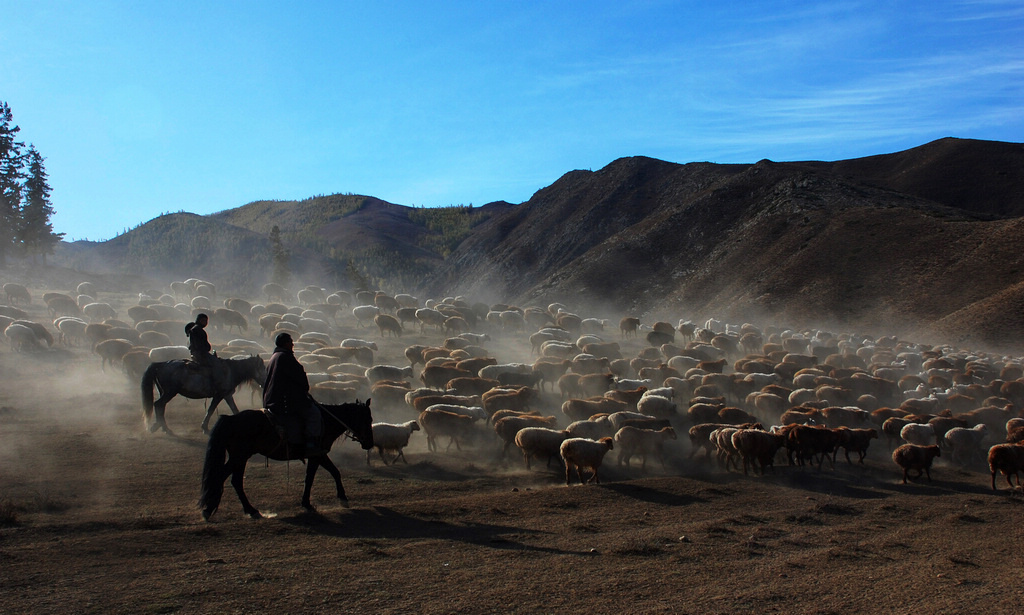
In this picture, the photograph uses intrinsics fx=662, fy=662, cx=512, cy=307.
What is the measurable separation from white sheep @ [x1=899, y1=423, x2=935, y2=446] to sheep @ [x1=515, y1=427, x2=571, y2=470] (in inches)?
407

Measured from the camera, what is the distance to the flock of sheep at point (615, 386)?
15.9 m

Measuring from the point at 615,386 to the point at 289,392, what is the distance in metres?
14.9

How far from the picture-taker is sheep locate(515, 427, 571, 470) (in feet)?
48.3

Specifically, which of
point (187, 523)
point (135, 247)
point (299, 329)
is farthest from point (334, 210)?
point (187, 523)

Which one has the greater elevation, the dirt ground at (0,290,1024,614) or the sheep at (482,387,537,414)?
the sheep at (482,387,537,414)

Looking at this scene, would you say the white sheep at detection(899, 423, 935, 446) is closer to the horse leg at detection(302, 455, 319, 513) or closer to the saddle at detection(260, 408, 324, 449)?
→ the horse leg at detection(302, 455, 319, 513)

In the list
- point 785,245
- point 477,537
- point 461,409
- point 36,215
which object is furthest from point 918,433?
point 36,215

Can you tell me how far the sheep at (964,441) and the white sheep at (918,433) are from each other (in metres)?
0.42

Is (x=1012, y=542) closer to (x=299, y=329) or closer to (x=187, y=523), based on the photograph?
(x=187, y=523)

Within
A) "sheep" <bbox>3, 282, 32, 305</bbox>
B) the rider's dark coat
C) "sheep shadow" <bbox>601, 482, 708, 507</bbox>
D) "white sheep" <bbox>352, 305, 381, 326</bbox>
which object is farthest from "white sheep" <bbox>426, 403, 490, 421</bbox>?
"sheep" <bbox>3, 282, 32, 305</bbox>

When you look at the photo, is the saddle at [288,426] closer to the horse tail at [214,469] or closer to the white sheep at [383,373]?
the horse tail at [214,469]

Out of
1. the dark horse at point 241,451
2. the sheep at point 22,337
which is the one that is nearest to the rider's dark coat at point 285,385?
the dark horse at point 241,451

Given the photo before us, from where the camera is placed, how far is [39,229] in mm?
54281

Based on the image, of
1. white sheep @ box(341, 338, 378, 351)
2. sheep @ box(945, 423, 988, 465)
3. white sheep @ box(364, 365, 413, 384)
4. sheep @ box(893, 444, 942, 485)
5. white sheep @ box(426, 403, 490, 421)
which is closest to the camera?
sheep @ box(893, 444, 942, 485)
